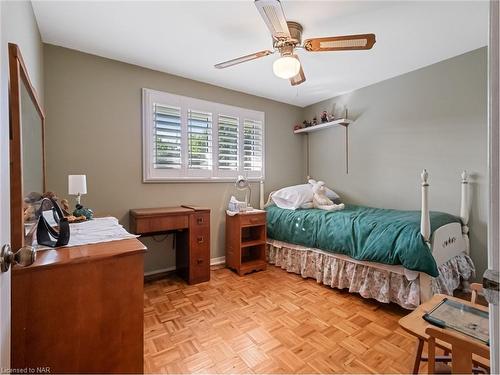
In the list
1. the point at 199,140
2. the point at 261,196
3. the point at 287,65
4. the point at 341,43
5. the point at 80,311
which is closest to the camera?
the point at 80,311

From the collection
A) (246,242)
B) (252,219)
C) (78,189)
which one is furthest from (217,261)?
(78,189)

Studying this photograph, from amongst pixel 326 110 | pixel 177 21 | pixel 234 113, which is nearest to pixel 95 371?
pixel 177 21

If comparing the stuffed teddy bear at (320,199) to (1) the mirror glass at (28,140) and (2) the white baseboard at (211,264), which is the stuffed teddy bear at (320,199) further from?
(1) the mirror glass at (28,140)

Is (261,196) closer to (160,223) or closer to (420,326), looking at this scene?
(160,223)

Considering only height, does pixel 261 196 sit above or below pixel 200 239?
above

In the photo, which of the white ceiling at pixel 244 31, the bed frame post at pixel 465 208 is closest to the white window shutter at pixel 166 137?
the white ceiling at pixel 244 31

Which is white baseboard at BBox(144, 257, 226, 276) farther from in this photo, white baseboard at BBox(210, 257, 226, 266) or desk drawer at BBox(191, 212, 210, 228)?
desk drawer at BBox(191, 212, 210, 228)

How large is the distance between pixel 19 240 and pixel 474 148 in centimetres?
364

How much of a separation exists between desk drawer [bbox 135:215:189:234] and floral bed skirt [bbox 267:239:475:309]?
54.9 inches

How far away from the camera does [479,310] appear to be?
116cm

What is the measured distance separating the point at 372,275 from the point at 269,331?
1136mm

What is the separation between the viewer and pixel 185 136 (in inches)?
120

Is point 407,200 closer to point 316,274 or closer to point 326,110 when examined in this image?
point 316,274

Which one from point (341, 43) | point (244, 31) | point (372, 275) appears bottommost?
point (372, 275)
